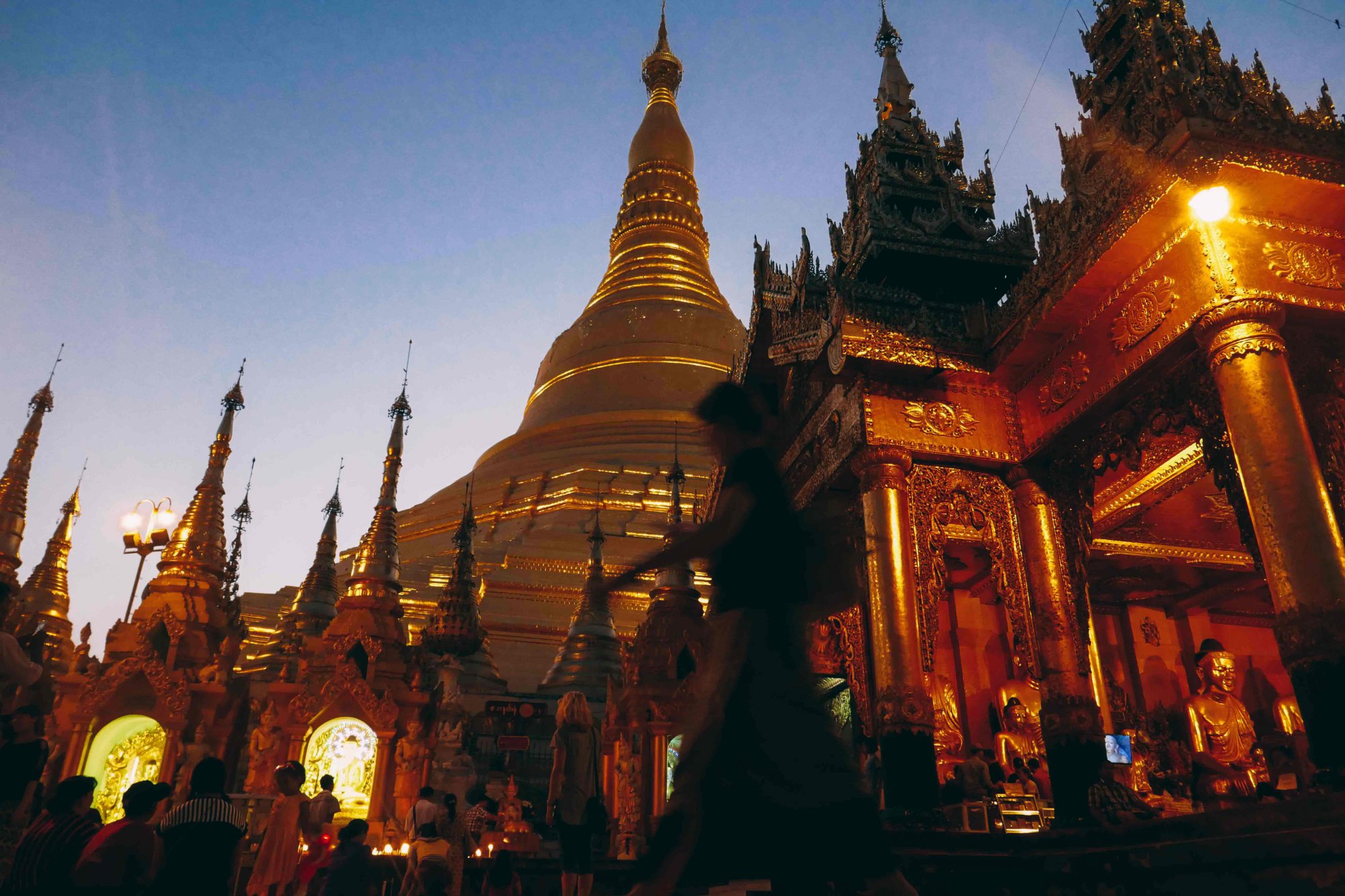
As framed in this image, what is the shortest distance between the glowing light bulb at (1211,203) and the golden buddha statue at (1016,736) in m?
5.08

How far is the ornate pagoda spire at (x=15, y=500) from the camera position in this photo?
1379 cm

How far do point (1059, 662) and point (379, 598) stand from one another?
33.6 feet

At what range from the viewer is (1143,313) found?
6.91 m

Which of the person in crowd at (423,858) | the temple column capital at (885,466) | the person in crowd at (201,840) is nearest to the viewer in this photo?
the person in crowd at (201,840)

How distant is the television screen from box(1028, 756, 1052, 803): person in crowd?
57 cm

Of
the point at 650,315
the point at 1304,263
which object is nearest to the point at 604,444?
the point at 650,315

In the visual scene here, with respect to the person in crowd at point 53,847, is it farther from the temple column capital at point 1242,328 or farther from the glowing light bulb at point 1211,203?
the glowing light bulb at point 1211,203

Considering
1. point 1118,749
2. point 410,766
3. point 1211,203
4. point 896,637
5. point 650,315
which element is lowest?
point 1118,749

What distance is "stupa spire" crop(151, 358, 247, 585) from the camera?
15.1m

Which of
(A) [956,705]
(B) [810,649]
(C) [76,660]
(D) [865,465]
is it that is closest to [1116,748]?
(A) [956,705]

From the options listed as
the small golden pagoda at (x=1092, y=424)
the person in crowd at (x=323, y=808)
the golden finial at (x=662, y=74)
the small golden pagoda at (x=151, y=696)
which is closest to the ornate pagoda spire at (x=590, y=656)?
the small golden pagoda at (x=151, y=696)

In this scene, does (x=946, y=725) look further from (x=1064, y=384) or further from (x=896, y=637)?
(x=1064, y=384)

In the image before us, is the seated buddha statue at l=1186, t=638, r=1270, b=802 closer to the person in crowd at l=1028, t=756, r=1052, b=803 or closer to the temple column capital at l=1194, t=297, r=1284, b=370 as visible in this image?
the person in crowd at l=1028, t=756, r=1052, b=803

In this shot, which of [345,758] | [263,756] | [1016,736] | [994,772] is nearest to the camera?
[994,772]
